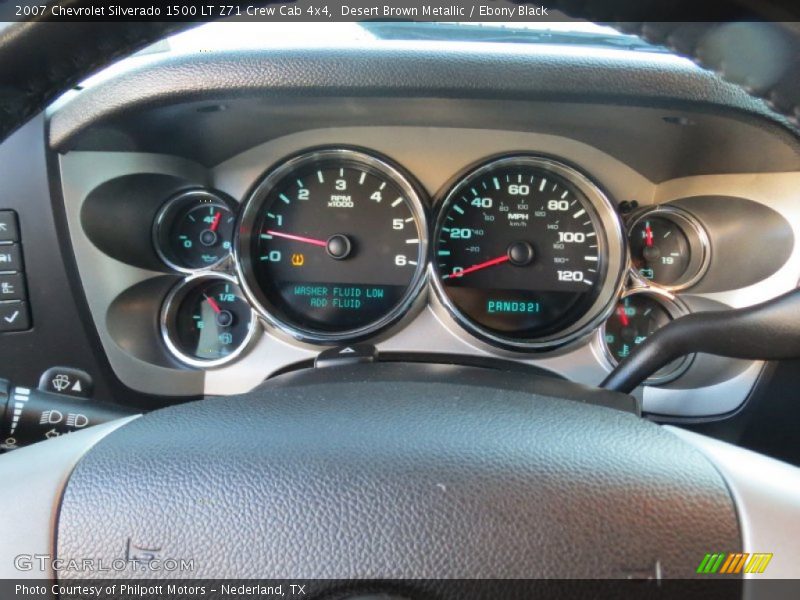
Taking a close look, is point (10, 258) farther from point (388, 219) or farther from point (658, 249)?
point (658, 249)

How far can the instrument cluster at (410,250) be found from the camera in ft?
7.16

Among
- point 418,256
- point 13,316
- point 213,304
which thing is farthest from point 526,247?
point 13,316

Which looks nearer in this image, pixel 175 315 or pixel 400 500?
pixel 400 500

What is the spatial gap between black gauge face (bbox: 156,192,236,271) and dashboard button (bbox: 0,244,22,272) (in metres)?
0.52

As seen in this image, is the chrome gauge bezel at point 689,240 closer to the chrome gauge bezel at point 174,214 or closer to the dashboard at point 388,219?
the dashboard at point 388,219

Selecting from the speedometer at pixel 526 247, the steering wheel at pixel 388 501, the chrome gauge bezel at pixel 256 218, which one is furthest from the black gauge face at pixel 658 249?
the steering wheel at pixel 388 501

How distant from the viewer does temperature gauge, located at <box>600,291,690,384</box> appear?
2.18 m

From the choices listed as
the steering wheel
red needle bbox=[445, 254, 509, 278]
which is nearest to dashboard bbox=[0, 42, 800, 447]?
red needle bbox=[445, 254, 509, 278]

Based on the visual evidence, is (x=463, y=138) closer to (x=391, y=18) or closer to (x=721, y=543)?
(x=391, y=18)

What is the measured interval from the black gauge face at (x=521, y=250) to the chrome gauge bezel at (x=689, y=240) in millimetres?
132

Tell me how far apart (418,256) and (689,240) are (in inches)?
35.8

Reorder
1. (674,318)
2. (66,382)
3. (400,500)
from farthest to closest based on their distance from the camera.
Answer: (674,318)
(66,382)
(400,500)

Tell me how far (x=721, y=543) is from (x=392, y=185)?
157 centimetres

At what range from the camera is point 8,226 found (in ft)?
5.69
